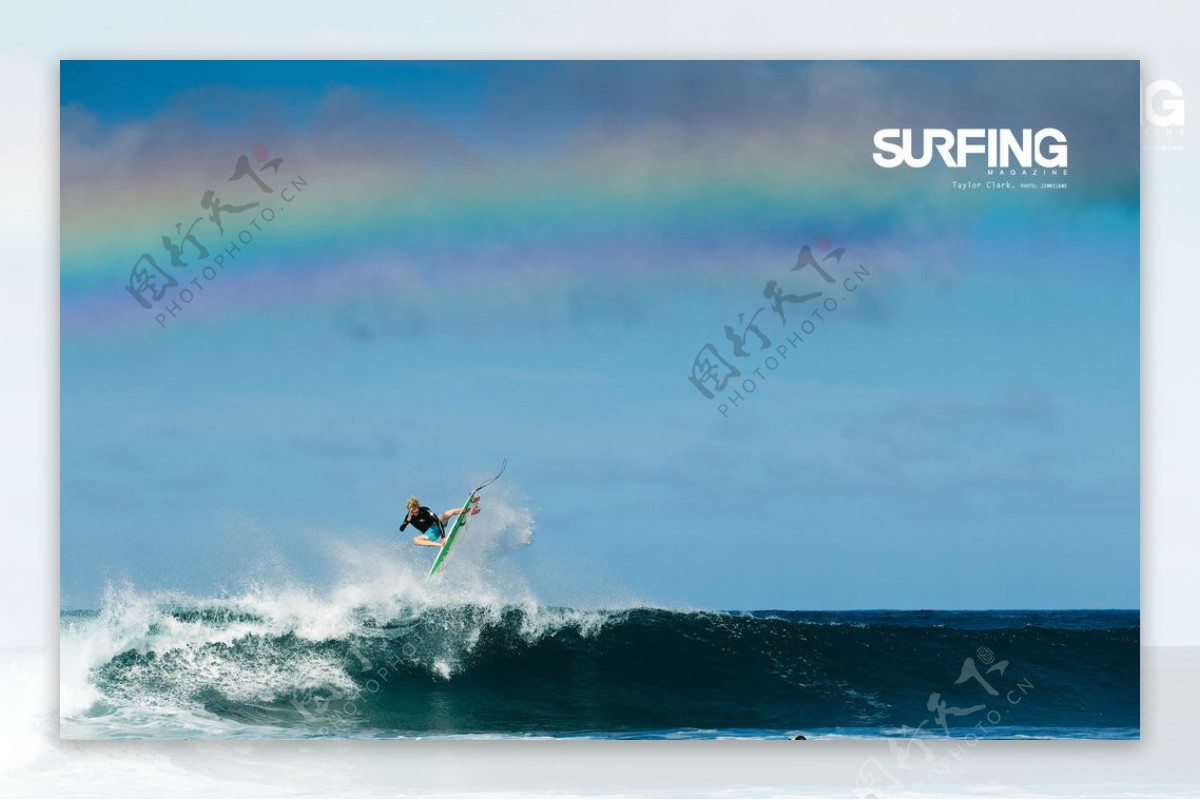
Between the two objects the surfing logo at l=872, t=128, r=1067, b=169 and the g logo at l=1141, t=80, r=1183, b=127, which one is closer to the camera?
the surfing logo at l=872, t=128, r=1067, b=169

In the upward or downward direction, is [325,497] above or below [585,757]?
above

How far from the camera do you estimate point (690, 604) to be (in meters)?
9.64

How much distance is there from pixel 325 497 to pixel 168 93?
9.71 feet

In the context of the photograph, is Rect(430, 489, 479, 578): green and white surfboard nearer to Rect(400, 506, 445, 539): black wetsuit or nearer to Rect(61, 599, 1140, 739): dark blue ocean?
Rect(400, 506, 445, 539): black wetsuit

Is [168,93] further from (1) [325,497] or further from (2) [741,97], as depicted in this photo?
(2) [741,97]

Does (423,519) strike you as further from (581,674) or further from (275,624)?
(581,674)

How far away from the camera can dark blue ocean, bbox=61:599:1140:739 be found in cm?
931

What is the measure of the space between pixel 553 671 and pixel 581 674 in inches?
8.2

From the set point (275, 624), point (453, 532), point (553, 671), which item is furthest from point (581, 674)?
point (275, 624)

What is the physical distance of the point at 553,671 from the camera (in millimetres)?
10062

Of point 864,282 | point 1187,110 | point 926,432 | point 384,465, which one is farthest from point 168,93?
point 1187,110

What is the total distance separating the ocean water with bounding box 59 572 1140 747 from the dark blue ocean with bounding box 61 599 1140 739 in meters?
0.01

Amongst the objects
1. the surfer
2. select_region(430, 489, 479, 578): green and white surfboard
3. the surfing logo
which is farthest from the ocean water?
the surfing logo

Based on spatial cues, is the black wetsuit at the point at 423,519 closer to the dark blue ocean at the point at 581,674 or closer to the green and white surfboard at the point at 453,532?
the green and white surfboard at the point at 453,532
